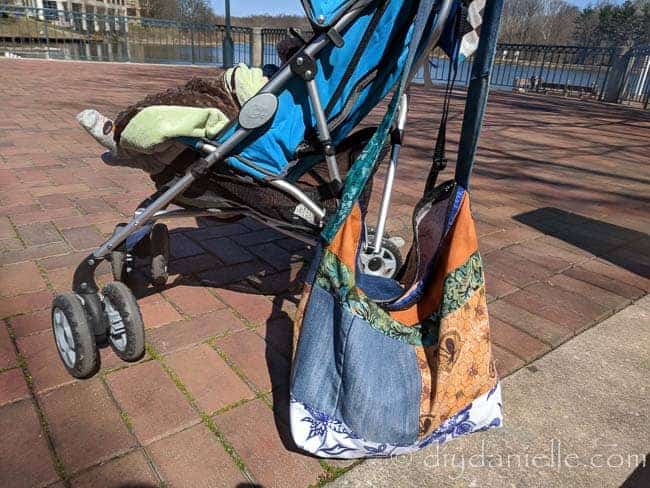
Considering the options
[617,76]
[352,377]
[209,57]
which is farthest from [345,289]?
[209,57]

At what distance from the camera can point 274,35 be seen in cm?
1738

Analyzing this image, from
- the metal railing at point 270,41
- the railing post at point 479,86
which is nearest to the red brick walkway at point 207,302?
the railing post at point 479,86

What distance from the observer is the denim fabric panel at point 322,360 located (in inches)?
60.5

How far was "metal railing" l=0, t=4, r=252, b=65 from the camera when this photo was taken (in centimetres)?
1756

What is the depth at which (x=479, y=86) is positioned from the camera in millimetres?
1471

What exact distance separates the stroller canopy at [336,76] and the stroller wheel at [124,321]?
687 mm

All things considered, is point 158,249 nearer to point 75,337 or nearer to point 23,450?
point 75,337

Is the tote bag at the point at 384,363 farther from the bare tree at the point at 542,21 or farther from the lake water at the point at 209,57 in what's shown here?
the bare tree at the point at 542,21

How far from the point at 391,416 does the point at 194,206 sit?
117 cm

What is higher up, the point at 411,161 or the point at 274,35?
the point at 274,35

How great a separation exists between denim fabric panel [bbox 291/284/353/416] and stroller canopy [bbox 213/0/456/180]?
1.98 ft

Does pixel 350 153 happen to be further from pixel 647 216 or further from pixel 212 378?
pixel 647 216

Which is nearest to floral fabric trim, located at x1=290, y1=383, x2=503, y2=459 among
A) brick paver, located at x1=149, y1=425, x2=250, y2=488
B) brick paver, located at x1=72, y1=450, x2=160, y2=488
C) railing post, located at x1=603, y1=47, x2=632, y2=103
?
brick paver, located at x1=149, y1=425, x2=250, y2=488

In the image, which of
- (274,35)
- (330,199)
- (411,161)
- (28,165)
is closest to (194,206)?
(330,199)
